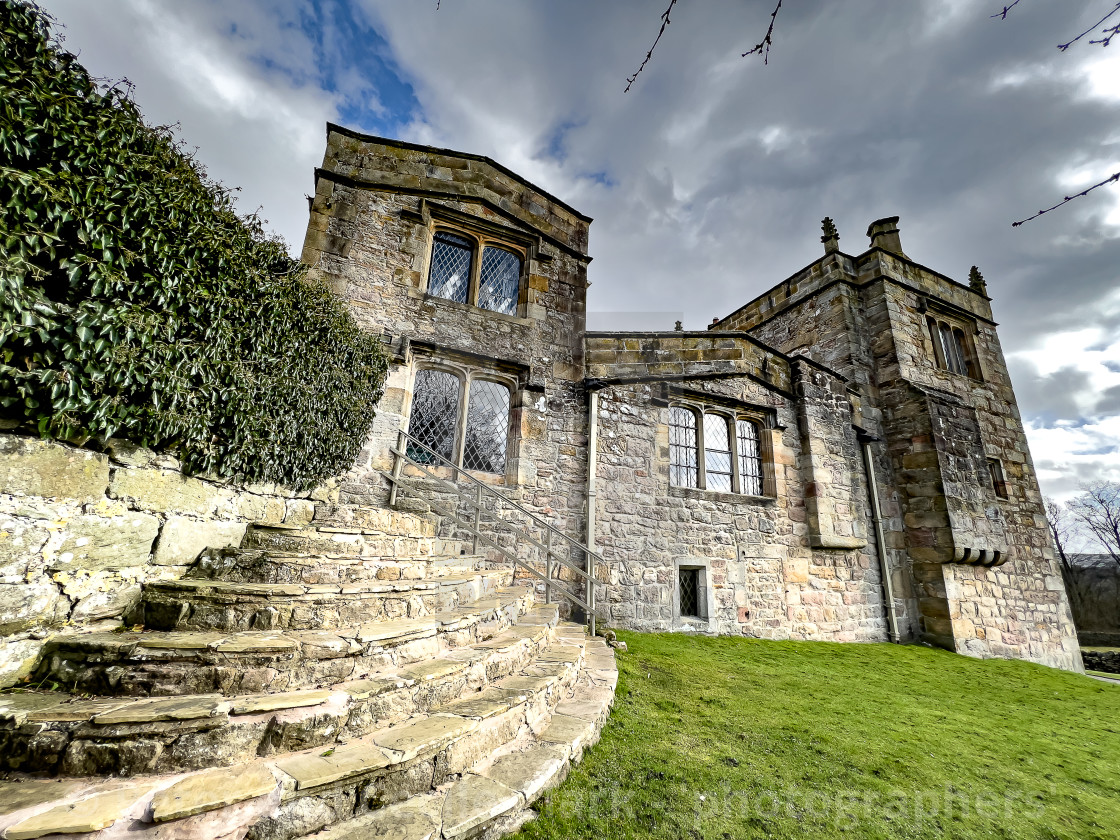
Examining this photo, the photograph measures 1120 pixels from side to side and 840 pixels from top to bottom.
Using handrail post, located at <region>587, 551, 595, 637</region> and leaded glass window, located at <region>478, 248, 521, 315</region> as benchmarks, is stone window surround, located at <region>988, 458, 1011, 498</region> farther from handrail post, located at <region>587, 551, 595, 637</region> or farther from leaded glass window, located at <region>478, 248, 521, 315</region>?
leaded glass window, located at <region>478, 248, 521, 315</region>

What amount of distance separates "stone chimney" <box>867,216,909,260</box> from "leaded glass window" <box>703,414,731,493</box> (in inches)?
328

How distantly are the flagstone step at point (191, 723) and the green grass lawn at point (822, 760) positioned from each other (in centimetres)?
98

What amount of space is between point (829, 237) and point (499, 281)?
379 inches

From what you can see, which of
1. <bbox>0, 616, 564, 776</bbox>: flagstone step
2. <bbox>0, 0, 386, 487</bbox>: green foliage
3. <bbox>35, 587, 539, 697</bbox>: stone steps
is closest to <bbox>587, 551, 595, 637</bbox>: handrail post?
<bbox>0, 616, 564, 776</bbox>: flagstone step

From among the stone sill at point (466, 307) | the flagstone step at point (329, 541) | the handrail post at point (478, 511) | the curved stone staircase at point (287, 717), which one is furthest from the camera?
the stone sill at point (466, 307)

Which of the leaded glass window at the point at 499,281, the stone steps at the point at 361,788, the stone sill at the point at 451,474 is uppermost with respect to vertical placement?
the leaded glass window at the point at 499,281

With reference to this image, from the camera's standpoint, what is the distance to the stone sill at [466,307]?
23.9 feet

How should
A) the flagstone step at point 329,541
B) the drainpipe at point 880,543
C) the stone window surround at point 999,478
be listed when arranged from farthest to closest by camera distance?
the stone window surround at point 999,478, the drainpipe at point 880,543, the flagstone step at point 329,541

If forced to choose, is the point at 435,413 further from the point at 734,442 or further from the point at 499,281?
the point at 734,442

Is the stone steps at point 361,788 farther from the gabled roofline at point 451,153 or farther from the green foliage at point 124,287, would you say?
the gabled roofline at point 451,153

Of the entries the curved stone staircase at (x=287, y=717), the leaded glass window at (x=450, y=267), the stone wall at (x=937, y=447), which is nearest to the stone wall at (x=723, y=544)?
the stone wall at (x=937, y=447)

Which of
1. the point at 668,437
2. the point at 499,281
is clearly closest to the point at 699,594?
the point at 668,437

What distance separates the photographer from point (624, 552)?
7.00 metres

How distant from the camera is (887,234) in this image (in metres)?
12.3
